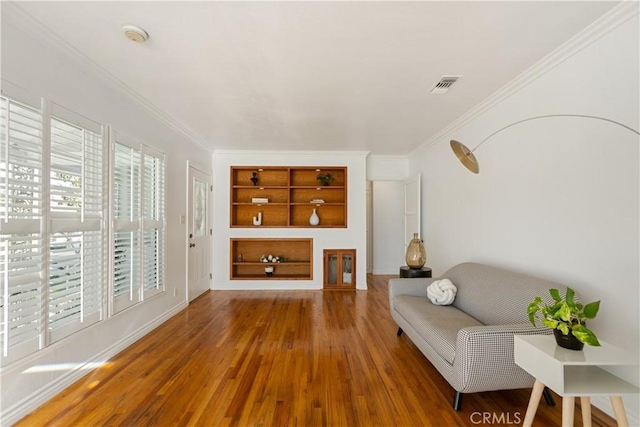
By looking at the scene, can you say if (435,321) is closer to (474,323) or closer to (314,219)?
(474,323)

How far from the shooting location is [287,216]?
5254mm

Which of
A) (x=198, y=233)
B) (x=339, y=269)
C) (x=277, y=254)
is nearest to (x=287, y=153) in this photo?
(x=277, y=254)

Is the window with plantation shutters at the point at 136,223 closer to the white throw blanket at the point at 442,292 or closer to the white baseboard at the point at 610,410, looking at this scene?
the white throw blanket at the point at 442,292

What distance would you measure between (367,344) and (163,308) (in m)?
2.45

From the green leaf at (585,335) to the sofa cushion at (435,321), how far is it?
69 cm

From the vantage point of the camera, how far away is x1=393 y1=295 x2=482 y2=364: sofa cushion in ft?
6.42

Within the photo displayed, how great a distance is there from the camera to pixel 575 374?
142 cm

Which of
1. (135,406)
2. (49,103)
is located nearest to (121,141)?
(49,103)

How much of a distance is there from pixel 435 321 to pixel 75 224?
2.88 meters

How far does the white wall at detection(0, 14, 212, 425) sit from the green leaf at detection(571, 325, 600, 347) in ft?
10.1

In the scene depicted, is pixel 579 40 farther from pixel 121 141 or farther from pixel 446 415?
pixel 121 141

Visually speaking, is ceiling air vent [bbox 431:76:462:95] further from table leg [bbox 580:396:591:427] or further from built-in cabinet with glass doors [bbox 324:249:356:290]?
built-in cabinet with glass doors [bbox 324:249:356:290]

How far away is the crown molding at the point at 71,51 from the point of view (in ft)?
5.59

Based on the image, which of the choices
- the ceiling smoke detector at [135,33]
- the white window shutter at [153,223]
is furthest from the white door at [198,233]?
the ceiling smoke detector at [135,33]
